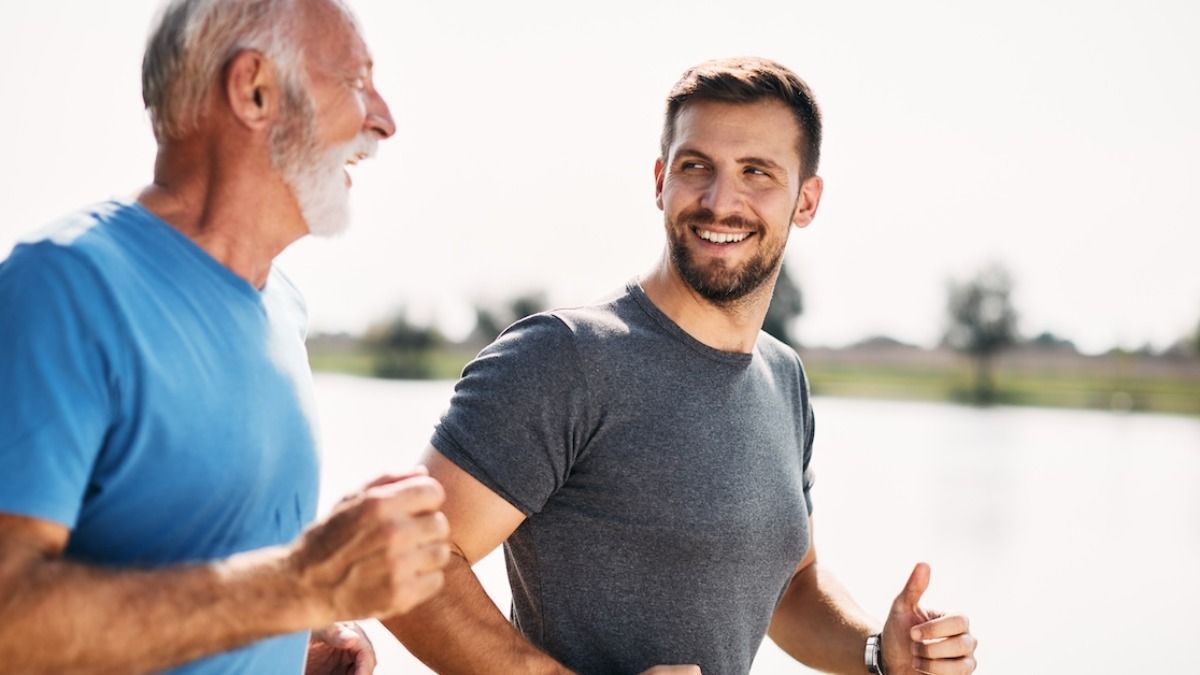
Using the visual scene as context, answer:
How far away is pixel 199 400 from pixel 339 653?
0.58 metres

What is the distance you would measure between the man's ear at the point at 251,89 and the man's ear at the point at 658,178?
89cm

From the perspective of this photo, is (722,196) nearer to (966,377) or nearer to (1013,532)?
(1013,532)

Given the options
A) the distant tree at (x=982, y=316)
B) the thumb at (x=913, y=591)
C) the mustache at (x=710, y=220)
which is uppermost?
the mustache at (x=710, y=220)

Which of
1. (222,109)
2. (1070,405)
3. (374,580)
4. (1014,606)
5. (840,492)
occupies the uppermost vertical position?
(222,109)

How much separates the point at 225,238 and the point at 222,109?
0.15m

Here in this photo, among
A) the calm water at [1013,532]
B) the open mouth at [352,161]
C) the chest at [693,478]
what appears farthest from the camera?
the calm water at [1013,532]

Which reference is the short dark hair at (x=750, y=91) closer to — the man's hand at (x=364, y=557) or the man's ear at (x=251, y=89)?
the man's ear at (x=251, y=89)

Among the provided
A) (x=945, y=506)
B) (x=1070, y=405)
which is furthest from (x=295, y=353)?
(x=1070, y=405)

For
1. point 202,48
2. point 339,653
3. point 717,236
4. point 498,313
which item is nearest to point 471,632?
point 339,653

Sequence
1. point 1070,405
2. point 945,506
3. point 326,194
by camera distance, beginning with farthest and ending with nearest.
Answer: point 1070,405 < point 945,506 < point 326,194

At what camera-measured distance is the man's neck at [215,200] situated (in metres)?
1.28

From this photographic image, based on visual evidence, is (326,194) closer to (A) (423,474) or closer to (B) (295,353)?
(B) (295,353)

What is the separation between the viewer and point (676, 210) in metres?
1.91

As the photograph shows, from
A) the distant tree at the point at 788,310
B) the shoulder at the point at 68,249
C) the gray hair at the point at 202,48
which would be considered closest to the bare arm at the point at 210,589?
the shoulder at the point at 68,249
